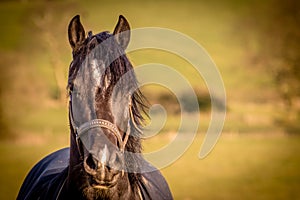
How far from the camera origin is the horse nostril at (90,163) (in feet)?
6.98

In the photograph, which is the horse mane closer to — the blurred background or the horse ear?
the horse ear

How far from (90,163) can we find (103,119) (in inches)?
7.2

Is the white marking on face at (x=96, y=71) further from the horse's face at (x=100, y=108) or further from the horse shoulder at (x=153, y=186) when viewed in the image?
the horse shoulder at (x=153, y=186)

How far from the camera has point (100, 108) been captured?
222cm

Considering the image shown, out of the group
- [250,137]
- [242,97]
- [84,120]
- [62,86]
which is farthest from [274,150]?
[84,120]

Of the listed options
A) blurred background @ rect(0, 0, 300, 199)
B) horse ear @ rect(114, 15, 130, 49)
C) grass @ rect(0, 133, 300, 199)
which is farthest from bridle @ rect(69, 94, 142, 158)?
blurred background @ rect(0, 0, 300, 199)

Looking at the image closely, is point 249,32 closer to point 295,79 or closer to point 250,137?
point 295,79

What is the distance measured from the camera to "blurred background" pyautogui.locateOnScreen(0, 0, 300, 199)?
27.5ft

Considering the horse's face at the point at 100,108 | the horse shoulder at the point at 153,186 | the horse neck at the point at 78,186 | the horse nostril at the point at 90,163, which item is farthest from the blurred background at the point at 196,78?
the horse nostril at the point at 90,163

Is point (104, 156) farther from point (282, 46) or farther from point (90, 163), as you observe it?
point (282, 46)

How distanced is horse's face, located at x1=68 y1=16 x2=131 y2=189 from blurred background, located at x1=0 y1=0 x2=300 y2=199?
5.72m

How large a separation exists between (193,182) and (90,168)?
5.77m

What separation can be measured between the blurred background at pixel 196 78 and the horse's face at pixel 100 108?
5721mm

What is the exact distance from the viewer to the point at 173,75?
8.67 meters
